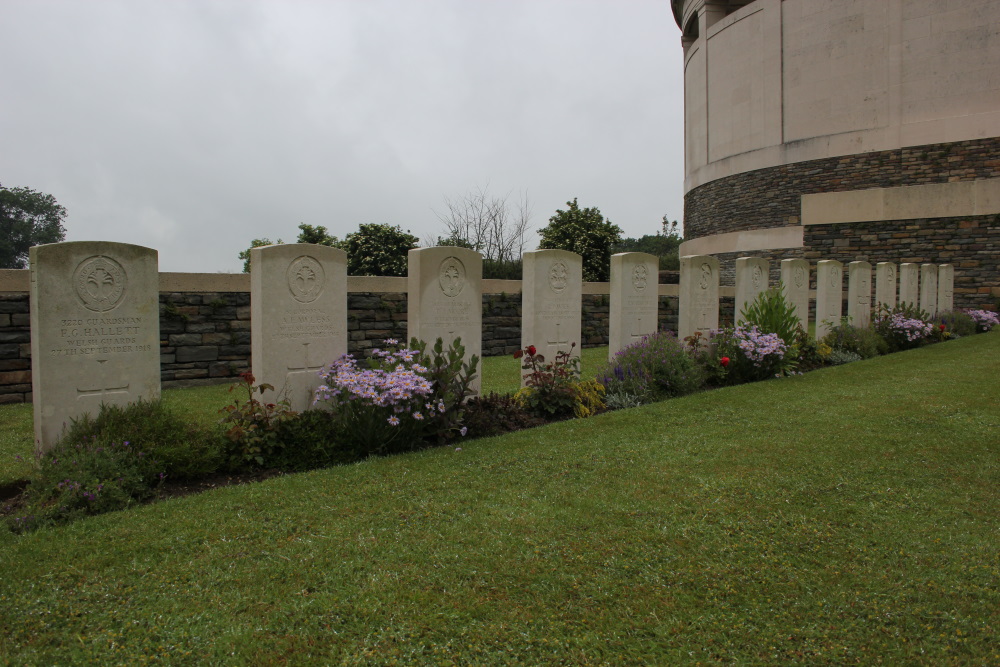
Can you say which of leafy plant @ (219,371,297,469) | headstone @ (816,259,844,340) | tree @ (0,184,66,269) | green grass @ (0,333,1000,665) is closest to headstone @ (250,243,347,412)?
leafy plant @ (219,371,297,469)

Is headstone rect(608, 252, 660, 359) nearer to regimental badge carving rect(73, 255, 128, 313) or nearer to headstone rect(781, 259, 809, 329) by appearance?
headstone rect(781, 259, 809, 329)

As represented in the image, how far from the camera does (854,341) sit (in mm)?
10891

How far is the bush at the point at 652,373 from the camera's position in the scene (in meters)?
6.99

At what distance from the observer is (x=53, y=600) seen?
2.47 metres

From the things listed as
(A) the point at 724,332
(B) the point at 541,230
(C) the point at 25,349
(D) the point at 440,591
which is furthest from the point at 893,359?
(B) the point at 541,230

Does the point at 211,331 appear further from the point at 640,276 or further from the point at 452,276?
the point at 640,276

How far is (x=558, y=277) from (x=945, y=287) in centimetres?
1475

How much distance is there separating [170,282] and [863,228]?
1909cm

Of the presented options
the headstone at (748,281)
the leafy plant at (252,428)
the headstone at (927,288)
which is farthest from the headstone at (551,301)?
the headstone at (927,288)

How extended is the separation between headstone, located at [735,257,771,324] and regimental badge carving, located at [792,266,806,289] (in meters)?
0.82

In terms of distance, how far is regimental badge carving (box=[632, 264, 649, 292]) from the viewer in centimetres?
794

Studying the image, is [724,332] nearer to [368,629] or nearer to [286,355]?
[286,355]

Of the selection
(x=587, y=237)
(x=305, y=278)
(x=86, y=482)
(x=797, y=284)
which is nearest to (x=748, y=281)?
(x=797, y=284)

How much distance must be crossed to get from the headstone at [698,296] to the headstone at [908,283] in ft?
25.4
